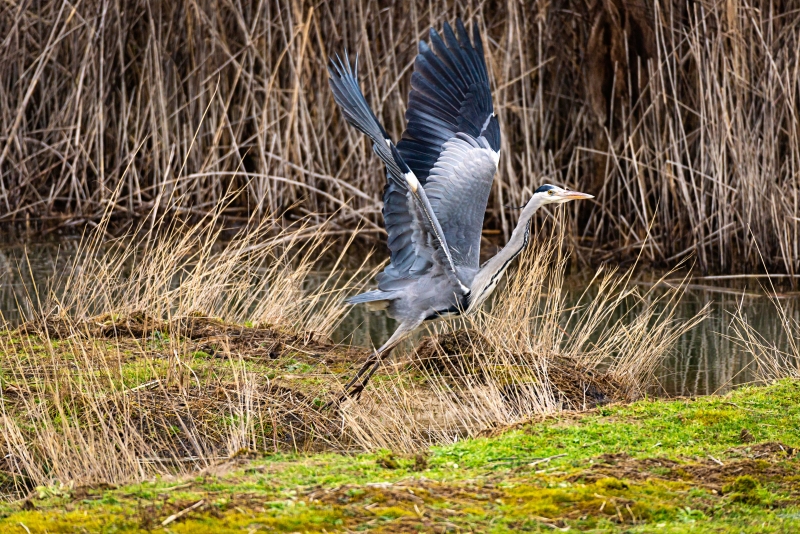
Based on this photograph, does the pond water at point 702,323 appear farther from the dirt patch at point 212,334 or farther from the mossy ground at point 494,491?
the mossy ground at point 494,491

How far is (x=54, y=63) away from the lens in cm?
1098

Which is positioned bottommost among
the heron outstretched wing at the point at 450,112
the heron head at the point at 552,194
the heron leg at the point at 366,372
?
the heron leg at the point at 366,372

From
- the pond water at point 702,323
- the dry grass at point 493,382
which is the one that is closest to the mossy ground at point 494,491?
the dry grass at point 493,382

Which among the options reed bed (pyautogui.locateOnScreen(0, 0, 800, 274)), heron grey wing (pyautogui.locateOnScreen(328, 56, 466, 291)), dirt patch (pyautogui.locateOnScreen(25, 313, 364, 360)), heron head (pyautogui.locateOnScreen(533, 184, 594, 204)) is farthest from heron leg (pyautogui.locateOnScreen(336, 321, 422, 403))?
reed bed (pyautogui.locateOnScreen(0, 0, 800, 274))

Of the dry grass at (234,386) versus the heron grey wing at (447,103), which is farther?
the heron grey wing at (447,103)

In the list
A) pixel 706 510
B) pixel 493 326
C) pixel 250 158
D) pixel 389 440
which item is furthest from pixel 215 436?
pixel 250 158

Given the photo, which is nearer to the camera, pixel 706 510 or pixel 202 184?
pixel 706 510

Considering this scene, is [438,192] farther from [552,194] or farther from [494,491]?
[494,491]

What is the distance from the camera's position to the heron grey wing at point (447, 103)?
7.29m

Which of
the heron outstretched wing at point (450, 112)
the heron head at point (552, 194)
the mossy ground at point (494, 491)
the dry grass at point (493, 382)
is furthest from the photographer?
the heron outstretched wing at point (450, 112)

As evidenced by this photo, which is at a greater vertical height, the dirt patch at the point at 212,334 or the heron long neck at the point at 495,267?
the heron long neck at the point at 495,267

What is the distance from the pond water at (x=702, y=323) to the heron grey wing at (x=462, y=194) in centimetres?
142

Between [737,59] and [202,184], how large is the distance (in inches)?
219

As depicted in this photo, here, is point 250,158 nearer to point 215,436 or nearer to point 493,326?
point 493,326
